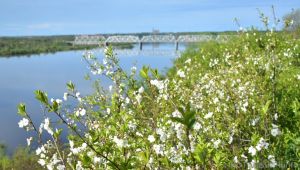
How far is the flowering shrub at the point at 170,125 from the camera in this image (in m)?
3.73

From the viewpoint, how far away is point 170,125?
3.92m

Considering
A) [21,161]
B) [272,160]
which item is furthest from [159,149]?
[21,161]

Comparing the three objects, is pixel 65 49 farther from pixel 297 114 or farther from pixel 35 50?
pixel 297 114

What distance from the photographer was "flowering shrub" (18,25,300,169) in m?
3.73

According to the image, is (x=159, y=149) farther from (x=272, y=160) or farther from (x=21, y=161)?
(x=21, y=161)

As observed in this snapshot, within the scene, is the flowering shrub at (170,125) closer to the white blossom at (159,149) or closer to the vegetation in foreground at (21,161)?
the white blossom at (159,149)

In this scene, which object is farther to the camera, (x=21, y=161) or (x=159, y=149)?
(x=21, y=161)

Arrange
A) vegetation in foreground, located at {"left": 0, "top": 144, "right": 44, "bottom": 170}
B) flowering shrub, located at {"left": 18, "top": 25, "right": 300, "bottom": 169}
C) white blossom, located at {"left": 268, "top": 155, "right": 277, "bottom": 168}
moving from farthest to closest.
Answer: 1. vegetation in foreground, located at {"left": 0, "top": 144, "right": 44, "bottom": 170}
2. white blossom, located at {"left": 268, "top": 155, "right": 277, "bottom": 168}
3. flowering shrub, located at {"left": 18, "top": 25, "right": 300, "bottom": 169}

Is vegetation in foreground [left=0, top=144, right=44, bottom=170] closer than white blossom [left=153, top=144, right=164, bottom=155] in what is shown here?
No

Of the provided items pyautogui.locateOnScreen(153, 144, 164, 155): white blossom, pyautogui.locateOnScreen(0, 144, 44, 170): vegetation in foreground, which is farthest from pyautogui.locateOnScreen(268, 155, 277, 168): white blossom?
pyautogui.locateOnScreen(0, 144, 44, 170): vegetation in foreground

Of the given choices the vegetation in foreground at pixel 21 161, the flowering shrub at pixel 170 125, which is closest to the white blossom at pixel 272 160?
the flowering shrub at pixel 170 125

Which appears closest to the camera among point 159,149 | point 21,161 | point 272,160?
point 159,149

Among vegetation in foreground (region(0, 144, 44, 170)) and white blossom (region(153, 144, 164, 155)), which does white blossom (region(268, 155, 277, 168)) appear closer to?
white blossom (region(153, 144, 164, 155))

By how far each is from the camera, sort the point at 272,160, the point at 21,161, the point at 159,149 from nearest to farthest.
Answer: the point at 159,149 < the point at 272,160 < the point at 21,161
